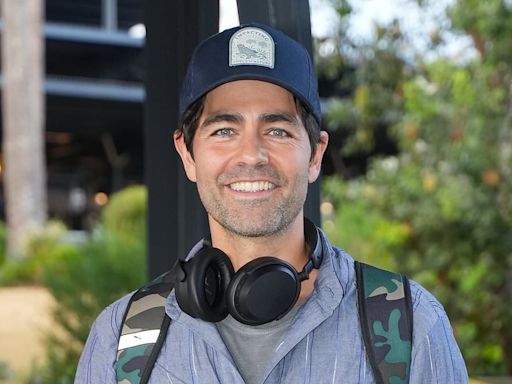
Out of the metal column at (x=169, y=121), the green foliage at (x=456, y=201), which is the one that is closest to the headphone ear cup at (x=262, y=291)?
the metal column at (x=169, y=121)

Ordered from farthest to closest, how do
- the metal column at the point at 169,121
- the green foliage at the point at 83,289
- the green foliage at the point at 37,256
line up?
the green foliage at the point at 37,256
the green foliage at the point at 83,289
the metal column at the point at 169,121

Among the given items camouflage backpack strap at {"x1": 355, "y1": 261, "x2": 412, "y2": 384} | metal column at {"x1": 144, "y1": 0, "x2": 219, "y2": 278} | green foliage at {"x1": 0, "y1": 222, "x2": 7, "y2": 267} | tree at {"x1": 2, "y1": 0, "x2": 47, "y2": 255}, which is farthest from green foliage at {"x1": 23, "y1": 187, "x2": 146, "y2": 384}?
green foliage at {"x1": 0, "y1": 222, "x2": 7, "y2": 267}

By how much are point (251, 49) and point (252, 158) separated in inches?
9.4

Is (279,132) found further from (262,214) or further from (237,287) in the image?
(237,287)

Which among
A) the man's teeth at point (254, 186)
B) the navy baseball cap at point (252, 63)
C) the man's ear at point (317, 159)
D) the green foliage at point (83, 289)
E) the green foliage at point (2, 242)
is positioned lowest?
the green foliage at point (2, 242)

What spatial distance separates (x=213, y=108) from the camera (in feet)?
6.90

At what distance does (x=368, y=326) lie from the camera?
1890 mm

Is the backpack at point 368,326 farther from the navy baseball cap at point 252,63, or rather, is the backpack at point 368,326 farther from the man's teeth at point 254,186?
the navy baseball cap at point 252,63

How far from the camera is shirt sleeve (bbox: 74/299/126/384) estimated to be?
6.50ft

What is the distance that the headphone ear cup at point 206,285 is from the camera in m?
1.96

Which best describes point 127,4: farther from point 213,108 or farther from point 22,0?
point 213,108

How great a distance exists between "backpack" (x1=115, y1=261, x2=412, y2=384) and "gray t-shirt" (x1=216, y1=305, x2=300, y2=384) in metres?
0.13

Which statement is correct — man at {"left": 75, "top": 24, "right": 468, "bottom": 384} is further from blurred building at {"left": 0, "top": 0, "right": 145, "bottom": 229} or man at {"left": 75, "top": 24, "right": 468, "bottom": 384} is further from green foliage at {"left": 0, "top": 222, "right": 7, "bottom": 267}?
blurred building at {"left": 0, "top": 0, "right": 145, "bottom": 229}

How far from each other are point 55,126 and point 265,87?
35.7 m
